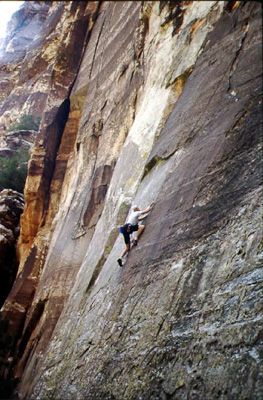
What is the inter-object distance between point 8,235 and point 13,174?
7677 mm

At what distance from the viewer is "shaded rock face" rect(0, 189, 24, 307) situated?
16.8 metres

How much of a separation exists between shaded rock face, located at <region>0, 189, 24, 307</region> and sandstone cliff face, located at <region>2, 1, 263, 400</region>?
2.69 m

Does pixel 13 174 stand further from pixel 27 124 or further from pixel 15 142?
pixel 27 124

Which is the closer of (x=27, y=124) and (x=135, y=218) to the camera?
(x=135, y=218)

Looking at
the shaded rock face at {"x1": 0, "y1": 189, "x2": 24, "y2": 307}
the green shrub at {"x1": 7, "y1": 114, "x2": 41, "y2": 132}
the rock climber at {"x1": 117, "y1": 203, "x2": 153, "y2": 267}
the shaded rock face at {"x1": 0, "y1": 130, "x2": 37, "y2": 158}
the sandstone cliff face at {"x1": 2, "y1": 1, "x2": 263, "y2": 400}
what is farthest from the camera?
the green shrub at {"x1": 7, "y1": 114, "x2": 41, "y2": 132}

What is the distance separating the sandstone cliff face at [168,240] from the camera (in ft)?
13.2

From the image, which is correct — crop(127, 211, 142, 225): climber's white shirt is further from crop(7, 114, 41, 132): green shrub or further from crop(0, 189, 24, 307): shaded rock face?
crop(7, 114, 41, 132): green shrub

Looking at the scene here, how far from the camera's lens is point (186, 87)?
26.6 ft

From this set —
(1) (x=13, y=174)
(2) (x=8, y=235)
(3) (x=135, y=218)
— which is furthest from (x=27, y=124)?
(3) (x=135, y=218)

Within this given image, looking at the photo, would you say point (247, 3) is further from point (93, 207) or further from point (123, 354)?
point (93, 207)

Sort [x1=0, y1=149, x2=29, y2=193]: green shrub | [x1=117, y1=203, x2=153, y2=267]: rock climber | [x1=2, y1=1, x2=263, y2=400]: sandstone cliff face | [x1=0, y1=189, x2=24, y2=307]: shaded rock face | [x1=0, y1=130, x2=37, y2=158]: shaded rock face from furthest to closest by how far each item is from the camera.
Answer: [x1=0, y1=130, x2=37, y2=158]: shaded rock face, [x1=0, y1=149, x2=29, y2=193]: green shrub, [x1=0, y1=189, x2=24, y2=307]: shaded rock face, [x1=117, y1=203, x2=153, y2=267]: rock climber, [x1=2, y1=1, x2=263, y2=400]: sandstone cliff face

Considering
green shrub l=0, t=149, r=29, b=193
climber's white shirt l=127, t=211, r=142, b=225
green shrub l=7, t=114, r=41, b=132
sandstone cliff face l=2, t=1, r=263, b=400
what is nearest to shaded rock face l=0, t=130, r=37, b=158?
green shrub l=7, t=114, r=41, b=132

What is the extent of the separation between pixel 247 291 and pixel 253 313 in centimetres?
28

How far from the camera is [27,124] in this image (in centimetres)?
3144
